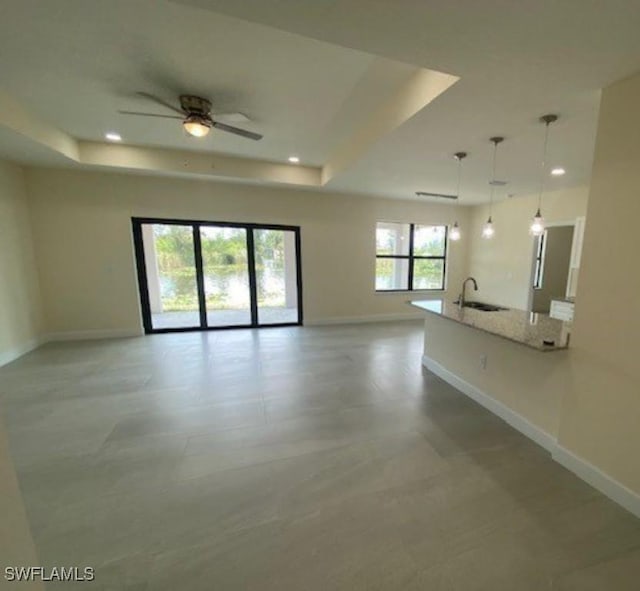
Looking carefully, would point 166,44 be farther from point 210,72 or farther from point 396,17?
point 396,17

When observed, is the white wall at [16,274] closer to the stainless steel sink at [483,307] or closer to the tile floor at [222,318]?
the tile floor at [222,318]

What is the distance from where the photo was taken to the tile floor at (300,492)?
1344mm

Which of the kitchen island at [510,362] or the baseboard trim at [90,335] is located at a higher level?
the kitchen island at [510,362]

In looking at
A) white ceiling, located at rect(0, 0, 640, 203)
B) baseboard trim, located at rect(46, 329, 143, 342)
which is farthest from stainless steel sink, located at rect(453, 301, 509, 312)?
baseboard trim, located at rect(46, 329, 143, 342)

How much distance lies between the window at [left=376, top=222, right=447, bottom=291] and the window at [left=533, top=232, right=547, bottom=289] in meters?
1.86

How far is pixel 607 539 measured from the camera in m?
1.49

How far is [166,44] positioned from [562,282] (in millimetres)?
7164

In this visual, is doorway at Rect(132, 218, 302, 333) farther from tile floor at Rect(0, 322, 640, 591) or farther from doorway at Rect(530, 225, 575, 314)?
doorway at Rect(530, 225, 575, 314)

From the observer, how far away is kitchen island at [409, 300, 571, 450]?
2.14 metres

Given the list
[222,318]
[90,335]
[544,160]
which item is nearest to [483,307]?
[544,160]

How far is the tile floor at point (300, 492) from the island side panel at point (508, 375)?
0.56 ft

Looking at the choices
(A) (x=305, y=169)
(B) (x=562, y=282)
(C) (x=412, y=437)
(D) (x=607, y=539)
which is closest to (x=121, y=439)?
(C) (x=412, y=437)

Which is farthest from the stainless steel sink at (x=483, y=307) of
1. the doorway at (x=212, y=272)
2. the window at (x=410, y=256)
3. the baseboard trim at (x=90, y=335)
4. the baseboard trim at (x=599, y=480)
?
the baseboard trim at (x=90, y=335)

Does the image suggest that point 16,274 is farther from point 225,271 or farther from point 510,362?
point 510,362
